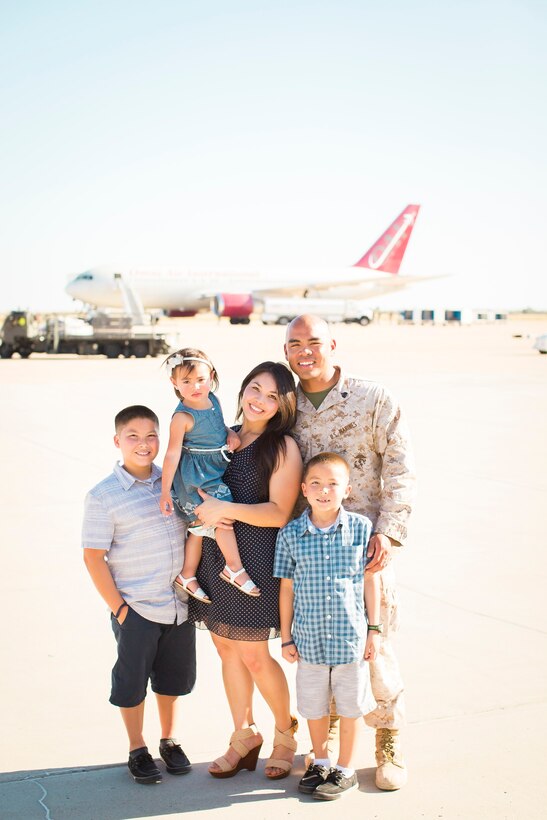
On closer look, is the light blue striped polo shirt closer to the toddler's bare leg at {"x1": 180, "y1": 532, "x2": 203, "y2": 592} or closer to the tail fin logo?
the toddler's bare leg at {"x1": 180, "y1": 532, "x2": 203, "y2": 592}

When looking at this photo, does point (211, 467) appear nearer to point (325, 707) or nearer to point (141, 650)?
point (141, 650)

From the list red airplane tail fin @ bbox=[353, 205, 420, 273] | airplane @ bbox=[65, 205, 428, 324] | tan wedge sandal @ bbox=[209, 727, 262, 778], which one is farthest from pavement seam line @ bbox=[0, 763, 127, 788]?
red airplane tail fin @ bbox=[353, 205, 420, 273]

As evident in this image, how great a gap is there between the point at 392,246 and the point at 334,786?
242ft

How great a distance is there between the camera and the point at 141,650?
143 inches

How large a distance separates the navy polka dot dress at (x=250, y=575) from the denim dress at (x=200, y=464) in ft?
0.28

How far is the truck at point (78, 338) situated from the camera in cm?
3250

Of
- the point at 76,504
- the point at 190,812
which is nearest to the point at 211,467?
the point at 190,812

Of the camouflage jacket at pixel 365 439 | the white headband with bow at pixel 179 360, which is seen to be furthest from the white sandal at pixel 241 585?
the white headband with bow at pixel 179 360

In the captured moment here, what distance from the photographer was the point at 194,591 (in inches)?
145

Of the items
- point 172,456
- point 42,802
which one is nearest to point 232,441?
point 172,456

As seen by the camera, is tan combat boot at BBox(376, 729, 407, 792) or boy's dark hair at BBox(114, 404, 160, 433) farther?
boy's dark hair at BBox(114, 404, 160, 433)

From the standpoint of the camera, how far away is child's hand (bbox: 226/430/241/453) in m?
3.75

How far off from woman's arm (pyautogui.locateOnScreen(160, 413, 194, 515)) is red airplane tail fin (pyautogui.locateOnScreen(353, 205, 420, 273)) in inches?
2804

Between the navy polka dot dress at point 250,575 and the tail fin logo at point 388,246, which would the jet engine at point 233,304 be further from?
the navy polka dot dress at point 250,575
